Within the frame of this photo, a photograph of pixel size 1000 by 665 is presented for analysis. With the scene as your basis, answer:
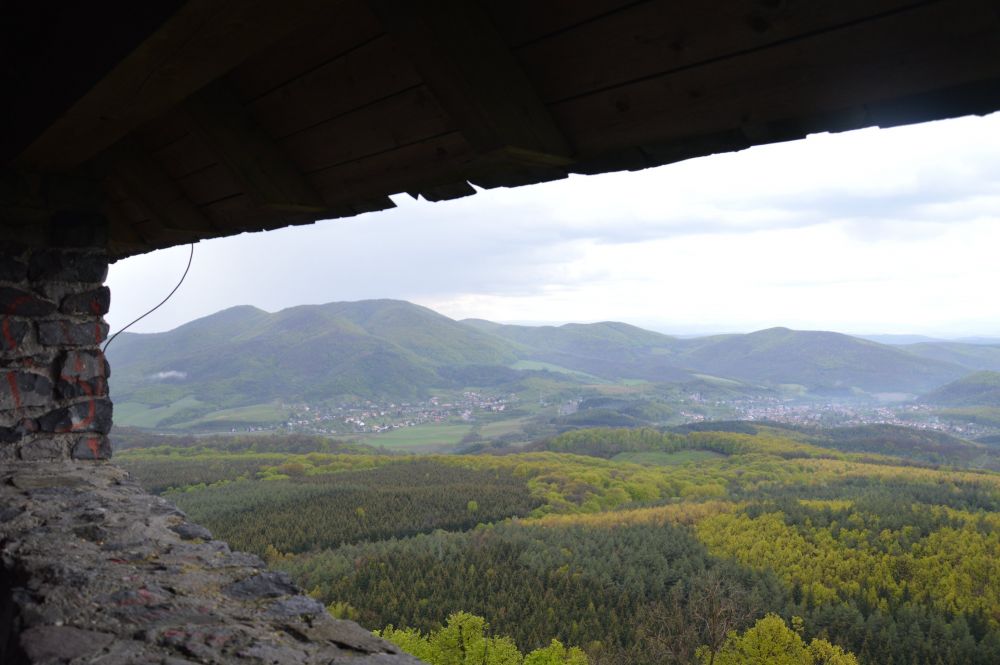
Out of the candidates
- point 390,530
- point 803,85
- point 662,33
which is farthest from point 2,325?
point 390,530

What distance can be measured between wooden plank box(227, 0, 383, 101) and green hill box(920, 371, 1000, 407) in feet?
509

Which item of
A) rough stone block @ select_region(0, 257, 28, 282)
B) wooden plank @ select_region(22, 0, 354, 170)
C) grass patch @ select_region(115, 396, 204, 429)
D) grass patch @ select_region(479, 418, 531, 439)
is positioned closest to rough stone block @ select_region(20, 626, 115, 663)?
wooden plank @ select_region(22, 0, 354, 170)

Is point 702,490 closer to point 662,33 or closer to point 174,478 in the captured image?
point 174,478

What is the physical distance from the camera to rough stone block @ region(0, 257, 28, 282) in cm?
274

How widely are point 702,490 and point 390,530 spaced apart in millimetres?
25264

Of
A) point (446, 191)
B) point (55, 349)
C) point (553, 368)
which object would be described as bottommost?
point (553, 368)

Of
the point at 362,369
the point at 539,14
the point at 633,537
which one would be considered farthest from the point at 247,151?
the point at 362,369

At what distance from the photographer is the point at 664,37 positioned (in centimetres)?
121

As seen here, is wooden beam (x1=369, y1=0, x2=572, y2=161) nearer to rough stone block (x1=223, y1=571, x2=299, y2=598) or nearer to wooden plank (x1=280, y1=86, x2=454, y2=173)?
wooden plank (x1=280, y1=86, x2=454, y2=173)

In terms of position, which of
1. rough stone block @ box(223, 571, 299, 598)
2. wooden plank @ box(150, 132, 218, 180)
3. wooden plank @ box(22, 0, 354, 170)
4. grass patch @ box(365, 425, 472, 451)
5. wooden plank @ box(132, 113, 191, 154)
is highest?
wooden plank @ box(132, 113, 191, 154)

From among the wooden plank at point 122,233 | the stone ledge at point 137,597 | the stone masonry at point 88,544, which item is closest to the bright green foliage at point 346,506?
the wooden plank at point 122,233

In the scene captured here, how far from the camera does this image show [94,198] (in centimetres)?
Answer: 300

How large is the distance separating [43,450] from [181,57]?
7.49 ft

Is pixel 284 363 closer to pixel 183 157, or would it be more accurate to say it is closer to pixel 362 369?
pixel 362 369
